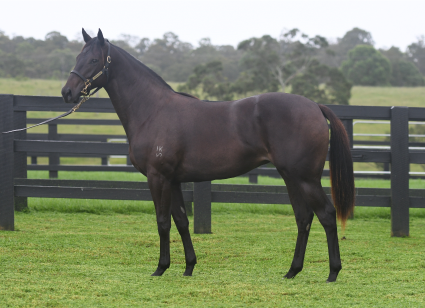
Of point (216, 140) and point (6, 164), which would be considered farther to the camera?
point (6, 164)

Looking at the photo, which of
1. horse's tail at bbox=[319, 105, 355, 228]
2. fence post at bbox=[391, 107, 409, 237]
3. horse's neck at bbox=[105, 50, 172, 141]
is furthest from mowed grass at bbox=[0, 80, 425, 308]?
horse's neck at bbox=[105, 50, 172, 141]

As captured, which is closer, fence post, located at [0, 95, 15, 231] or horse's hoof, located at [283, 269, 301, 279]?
horse's hoof, located at [283, 269, 301, 279]

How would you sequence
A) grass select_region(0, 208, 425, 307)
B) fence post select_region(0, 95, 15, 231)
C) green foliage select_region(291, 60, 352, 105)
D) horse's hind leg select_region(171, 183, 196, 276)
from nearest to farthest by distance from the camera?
grass select_region(0, 208, 425, 307)
horse's hind leg select_region(171, 183, 196, 276)
fence post select_region(0, 95, 15, 231)
green foliage select_region(291, 60, 352, 105)

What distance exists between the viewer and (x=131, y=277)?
381cm

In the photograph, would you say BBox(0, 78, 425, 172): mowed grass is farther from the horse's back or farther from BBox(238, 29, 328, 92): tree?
the horse's back

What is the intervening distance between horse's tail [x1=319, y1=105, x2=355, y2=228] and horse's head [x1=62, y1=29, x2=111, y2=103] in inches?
80.2

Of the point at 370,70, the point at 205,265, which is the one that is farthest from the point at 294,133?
the point at 370,70

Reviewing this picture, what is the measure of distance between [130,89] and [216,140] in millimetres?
964

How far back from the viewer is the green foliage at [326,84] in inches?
1499

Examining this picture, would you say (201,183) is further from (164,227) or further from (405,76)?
(405,76)

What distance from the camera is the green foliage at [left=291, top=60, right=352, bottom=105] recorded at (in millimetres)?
38062

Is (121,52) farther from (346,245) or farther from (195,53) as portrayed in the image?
(195,53)

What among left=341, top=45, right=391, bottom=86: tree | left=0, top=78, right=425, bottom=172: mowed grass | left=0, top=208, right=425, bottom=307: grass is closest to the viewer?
left=0, top=208, right=425, bottom=307: grass

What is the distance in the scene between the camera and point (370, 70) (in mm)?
65188
